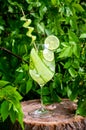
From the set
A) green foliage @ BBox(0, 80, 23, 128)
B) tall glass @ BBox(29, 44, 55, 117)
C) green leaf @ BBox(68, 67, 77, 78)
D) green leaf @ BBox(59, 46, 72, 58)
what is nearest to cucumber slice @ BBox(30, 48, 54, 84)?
tall glass @ BBox(29, 44, 55, 117)

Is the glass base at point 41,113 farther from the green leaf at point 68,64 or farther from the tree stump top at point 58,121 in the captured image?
the green leaf at point 68,64

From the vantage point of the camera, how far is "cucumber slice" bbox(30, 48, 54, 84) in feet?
5.45

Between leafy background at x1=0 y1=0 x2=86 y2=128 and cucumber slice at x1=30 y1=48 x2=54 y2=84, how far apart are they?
186 mm

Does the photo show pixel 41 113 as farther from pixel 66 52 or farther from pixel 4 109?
pixel 4 109

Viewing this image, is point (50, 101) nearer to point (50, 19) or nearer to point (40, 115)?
point (40, 115)

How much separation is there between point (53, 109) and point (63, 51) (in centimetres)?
37

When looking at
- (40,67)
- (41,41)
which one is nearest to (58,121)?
(40,67)

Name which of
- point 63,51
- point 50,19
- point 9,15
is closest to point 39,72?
point 63,51

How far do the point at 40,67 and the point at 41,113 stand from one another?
0.51 metres

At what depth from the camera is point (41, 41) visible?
2.50 metres

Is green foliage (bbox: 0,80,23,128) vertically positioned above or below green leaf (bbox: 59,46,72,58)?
below

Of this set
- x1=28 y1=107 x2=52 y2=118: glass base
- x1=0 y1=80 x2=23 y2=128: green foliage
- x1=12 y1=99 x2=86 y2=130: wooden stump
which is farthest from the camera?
x1=28 y1=107 x2=52 y2=118: glass base

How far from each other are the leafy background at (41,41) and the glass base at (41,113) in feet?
0.16

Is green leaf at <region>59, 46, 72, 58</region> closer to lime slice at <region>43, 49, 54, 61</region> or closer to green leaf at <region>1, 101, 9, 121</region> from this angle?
lime slice at <region>43, 49, 54, 61</region>
